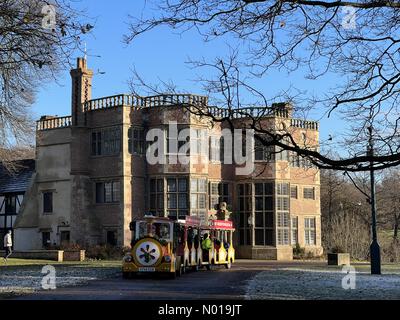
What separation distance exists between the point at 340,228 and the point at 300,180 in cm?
876

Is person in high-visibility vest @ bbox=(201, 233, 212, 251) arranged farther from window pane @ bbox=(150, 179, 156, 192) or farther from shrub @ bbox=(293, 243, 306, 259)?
shrub @ bbox=(293, 243, 306, 259)

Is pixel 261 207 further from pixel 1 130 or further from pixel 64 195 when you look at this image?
pixel 1 130

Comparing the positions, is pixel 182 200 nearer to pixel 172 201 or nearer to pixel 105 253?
pixel 172 201

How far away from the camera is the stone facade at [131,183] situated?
146ft

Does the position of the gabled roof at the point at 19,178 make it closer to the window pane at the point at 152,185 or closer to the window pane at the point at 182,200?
the window pane at the point at 152,185

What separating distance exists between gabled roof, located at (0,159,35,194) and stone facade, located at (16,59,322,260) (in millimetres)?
3697

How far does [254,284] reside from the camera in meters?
21.8

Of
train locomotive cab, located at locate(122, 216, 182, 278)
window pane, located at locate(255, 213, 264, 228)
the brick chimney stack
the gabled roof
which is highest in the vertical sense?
the brick chimney stack

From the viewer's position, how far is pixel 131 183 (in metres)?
44.7

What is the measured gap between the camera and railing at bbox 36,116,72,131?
48.5 meters

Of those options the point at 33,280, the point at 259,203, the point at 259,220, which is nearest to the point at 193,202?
the point at 259,203

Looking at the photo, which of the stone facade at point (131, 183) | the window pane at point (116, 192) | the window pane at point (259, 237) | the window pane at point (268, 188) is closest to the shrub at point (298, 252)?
the stone facade at point (131, 183)

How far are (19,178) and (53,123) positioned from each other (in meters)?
6.99

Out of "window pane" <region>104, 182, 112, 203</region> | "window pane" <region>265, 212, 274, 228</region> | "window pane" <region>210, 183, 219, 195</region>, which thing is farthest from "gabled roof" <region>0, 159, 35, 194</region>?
"window pane" <region>265, 212, 274, 228</region>
